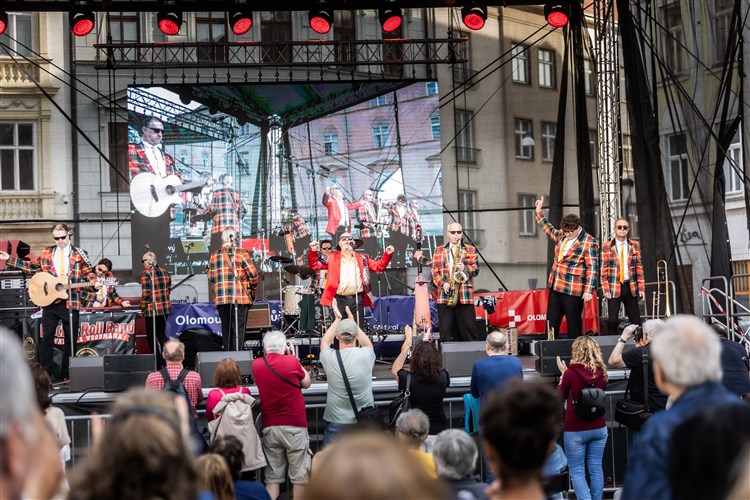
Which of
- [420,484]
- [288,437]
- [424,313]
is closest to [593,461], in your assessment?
[288,437]

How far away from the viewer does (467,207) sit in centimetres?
1958

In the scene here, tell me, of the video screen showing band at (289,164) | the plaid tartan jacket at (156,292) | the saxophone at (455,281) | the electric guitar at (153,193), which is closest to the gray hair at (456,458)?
the saxophone at (455,281)

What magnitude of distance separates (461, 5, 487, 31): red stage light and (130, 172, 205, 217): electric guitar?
7204mm

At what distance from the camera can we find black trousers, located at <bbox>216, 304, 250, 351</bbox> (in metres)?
12.0

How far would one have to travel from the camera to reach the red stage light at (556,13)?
13.9 m

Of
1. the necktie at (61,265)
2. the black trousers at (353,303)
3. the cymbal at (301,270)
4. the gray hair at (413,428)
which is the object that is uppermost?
the necktie at (61,265)

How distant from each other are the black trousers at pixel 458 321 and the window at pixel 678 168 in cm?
308

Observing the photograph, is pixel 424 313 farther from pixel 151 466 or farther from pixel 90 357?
pixel 151 466

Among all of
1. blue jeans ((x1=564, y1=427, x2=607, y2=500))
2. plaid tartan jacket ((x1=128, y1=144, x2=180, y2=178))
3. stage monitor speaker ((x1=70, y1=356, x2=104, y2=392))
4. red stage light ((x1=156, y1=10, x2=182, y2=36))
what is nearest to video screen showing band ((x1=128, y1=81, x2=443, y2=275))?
plaid tartan jacket ((x1=128, y1=144, x2=180, y2=178))

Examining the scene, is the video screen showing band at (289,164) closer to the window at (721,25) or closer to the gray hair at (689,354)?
the window at (721,25)

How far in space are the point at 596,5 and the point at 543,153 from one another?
21.1 feet

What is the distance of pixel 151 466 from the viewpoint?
8.95ft

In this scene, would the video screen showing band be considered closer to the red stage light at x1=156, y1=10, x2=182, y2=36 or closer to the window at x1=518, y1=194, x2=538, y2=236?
the window at x1=518, y1=194, x2=538, y2=236

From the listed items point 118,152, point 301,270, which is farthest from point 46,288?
point 118,152
